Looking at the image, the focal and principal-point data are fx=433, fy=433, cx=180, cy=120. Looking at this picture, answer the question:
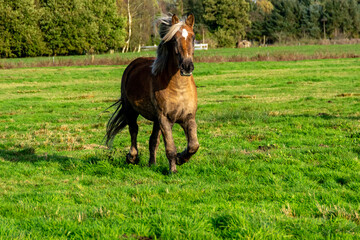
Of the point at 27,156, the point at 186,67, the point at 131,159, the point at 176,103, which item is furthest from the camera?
the point at 27,156

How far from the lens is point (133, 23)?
96250mm

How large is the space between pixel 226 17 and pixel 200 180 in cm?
10557

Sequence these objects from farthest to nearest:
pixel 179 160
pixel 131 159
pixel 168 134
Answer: pixel 131 159 < pixel 179 160 < pixel 168 134

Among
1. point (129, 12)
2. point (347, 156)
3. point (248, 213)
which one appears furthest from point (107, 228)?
point (129, 12)

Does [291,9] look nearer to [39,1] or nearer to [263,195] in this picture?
[39,1]

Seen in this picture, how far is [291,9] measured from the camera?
407ft

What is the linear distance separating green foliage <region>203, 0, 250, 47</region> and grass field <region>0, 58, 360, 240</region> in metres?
94.0

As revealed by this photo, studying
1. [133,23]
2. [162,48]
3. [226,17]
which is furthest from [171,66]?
[226,17]

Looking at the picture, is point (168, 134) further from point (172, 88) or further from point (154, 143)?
point (154, 143)

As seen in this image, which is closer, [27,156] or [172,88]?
[172,88]

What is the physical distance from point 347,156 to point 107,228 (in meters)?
5.49

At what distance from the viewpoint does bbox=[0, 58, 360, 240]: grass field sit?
17.1ft

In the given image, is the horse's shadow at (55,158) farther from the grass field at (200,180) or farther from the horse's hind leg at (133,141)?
the horse's hind leg at (133,141)

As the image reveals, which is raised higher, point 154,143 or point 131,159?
point 154,143
